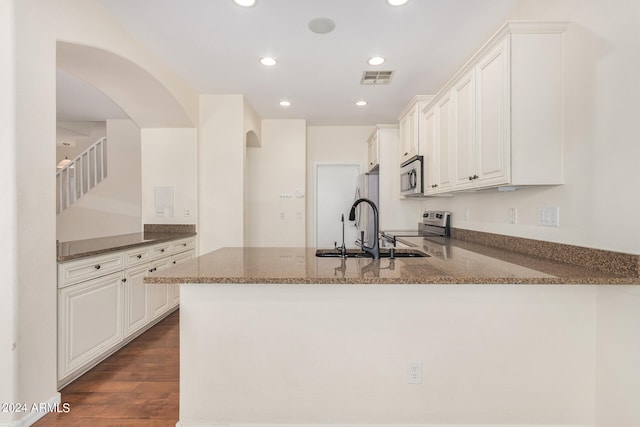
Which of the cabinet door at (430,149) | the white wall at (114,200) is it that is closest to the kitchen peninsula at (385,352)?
the cabinet door at (430,149)

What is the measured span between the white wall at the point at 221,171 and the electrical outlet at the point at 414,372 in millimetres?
2845

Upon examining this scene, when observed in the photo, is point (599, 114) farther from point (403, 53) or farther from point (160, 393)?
point (160, 393)

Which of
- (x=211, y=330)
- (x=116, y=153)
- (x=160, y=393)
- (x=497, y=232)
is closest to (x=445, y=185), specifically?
(x=497, y=232)

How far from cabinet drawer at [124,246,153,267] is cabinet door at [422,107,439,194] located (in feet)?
8.99

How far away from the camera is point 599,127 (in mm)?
1577

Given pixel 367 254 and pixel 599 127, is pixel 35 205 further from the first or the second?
pixel 599 127

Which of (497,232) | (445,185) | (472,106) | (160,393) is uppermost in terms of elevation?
(472,106)

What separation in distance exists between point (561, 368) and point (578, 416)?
0.83 feet

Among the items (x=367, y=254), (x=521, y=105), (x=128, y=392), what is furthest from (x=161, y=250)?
(x=521, y=105)

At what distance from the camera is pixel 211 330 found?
165 centimetres

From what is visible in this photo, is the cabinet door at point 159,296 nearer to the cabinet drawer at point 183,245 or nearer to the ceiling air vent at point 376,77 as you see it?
the cabinet drawer at point 183,245

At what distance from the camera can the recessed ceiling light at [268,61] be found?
10.0ft

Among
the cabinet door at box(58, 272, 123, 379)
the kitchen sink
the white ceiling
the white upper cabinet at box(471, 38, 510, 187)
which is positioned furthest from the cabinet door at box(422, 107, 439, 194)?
the cabinet door at box(58, 272, 123, 379)

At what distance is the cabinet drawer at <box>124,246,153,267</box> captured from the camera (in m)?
2.78
